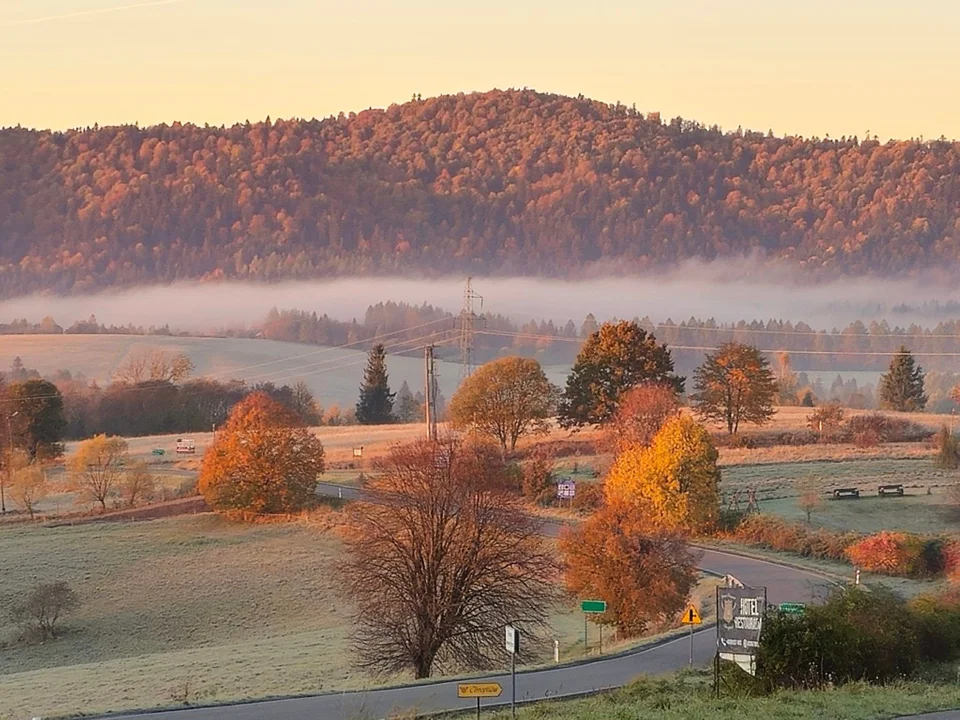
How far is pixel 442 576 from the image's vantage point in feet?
132

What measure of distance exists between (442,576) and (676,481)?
26616mm

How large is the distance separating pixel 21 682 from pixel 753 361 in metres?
67.3

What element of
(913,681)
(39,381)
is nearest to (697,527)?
(913,681)

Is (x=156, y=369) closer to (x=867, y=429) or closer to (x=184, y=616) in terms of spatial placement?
(x=867, y=429)

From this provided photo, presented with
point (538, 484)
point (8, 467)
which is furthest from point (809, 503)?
point (8, 467)

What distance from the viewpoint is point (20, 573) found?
208ft

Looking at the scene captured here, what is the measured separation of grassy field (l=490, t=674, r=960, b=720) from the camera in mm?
17547

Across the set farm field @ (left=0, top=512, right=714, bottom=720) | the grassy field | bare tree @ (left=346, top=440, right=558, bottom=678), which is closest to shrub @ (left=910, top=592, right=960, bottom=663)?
the grassy field

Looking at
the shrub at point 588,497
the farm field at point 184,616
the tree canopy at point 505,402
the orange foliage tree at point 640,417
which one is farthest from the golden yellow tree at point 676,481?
the tree canopy at point 505,402

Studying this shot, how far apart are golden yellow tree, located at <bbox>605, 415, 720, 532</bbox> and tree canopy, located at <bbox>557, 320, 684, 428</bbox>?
24.6 meters

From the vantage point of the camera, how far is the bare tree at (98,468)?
8456 centimetres

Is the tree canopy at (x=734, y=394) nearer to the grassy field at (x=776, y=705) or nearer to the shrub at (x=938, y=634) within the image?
the shrub at (x=938, y=634)

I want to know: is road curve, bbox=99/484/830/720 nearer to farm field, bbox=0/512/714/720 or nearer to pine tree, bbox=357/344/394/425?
farm field, bbox=0/512/714/720

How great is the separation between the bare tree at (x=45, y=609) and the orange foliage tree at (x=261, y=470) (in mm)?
20466
